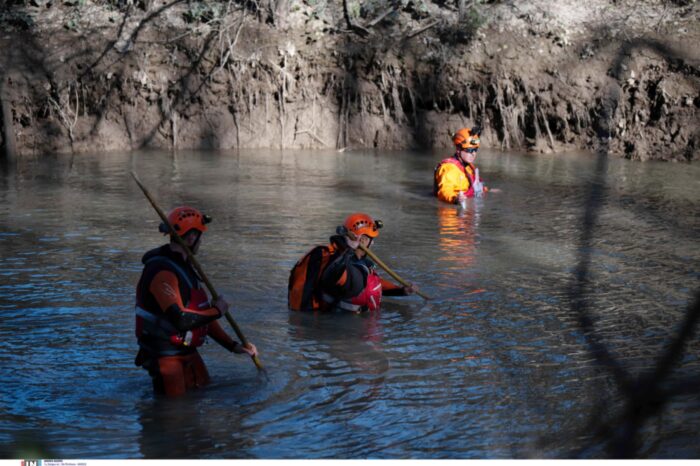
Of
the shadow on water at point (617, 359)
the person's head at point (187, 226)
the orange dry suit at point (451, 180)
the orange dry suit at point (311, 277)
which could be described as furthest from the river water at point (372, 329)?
the person's head at point (187, 226)

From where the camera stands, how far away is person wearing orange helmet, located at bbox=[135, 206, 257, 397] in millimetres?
6176

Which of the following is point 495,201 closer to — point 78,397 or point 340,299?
point 340,299

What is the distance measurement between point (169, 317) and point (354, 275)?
273cm

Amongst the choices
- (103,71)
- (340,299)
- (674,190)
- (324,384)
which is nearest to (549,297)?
(340,299)

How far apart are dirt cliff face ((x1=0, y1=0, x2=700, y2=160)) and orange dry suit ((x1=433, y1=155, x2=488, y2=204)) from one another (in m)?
7.02

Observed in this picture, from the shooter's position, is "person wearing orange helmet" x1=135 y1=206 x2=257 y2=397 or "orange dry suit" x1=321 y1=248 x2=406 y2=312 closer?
"person wearing orange helmet" x1=135 y1=206 x2=257 y2=397

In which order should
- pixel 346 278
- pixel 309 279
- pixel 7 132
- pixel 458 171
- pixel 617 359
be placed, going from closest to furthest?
pixel 617 359 < pixel 346 278 < pixel 309 279 < pixel 458 171 < pixel 7 132

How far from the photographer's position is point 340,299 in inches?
342

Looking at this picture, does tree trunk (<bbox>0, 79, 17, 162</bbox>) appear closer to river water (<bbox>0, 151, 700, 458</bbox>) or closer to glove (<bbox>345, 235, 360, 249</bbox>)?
river water (<bbox>0, 151, 700, 458</bbox>)

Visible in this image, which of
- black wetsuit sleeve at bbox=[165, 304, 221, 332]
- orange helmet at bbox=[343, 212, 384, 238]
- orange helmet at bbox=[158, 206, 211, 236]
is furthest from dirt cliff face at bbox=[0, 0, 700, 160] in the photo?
black wetsuit sleeve at bbox=[165, 304, 221, 332]

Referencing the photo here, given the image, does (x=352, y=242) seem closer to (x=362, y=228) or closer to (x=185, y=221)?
(x=362, y=228)

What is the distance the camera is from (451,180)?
1477cm

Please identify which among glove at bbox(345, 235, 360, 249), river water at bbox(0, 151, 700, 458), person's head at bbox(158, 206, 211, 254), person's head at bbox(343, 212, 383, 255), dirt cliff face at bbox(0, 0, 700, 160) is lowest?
river water at bbox(0, 151, 700, 458)

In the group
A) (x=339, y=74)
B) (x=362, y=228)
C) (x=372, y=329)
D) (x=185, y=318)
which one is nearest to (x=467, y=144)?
(x=362, y=228)
